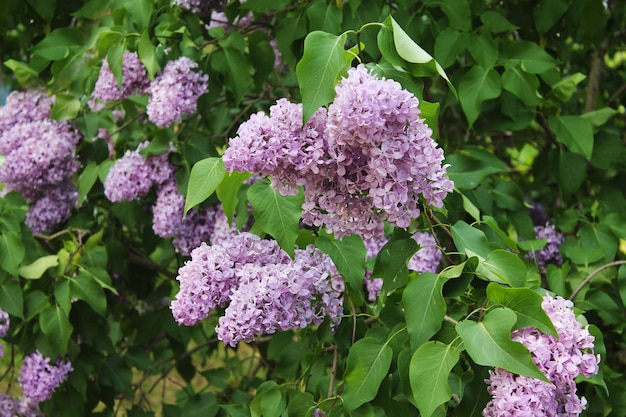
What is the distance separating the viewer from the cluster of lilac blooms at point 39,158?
2.78 metres

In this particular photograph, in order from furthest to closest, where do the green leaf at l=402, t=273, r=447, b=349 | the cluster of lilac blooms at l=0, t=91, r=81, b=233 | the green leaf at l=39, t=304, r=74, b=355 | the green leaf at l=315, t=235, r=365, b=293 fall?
the cluster of lilac blooms at l=0, t=91, r=81, b=233 < the green leaf at l=39, t=304, r=74, b=355 < the green leaf at l=315, t=235, r=365, b=293 < the green leaf at l=402, t=273, r=447, b=349

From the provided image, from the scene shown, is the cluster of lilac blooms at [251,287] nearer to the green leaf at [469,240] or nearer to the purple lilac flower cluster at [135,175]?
the green leaf at [469,240]

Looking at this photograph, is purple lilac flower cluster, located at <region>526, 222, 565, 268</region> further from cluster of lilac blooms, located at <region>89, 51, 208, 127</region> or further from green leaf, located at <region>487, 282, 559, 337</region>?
green leaf, located at <region>487, 282, 559, 337</region>

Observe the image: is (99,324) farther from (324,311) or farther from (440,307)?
(440,307)

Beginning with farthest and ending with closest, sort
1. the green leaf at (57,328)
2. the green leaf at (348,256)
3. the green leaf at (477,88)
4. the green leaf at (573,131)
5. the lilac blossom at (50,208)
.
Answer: the lilac blossom at (50,208)
the green leaf at (573,131)
the green leaf at (57,328)
the green leaf at (477,88)
the green leaf at (348,256)

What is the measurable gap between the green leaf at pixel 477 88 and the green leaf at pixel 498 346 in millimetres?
1051

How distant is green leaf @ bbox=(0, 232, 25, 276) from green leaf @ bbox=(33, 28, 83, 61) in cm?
66

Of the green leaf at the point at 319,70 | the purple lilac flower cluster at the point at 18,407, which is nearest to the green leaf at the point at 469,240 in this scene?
the green leaf at the point at 319,70

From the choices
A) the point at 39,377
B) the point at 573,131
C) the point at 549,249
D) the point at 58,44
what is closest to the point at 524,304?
the point at 573,131

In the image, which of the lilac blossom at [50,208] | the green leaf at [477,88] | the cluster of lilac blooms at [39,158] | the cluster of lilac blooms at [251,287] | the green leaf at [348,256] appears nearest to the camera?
the cluster of lilac blooms at [251,287]

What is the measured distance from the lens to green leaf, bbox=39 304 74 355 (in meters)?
2.54

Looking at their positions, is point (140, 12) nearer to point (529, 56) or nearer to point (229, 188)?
point (229, 188)

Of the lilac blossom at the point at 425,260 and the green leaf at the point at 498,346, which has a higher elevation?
the green leaf at the point at 498,346

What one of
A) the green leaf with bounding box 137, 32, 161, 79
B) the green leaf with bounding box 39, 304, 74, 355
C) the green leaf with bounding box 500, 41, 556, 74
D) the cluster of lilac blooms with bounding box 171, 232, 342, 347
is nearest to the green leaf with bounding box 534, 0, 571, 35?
the green leaf with bounding box 500, 41, 556, 74
